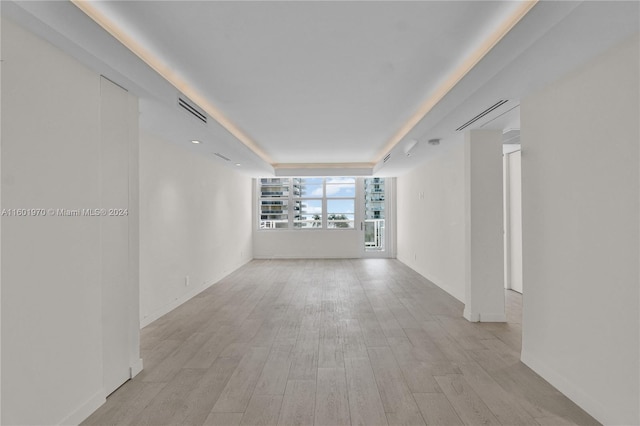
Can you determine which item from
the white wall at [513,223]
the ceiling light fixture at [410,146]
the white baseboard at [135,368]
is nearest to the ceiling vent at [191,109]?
Answer: the white baseboard at [135,368]

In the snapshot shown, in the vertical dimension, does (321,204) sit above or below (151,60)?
below

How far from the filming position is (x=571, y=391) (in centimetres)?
223

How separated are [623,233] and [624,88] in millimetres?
856

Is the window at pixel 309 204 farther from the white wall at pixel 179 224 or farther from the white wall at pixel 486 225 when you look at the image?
the white wall at pixel 486 225

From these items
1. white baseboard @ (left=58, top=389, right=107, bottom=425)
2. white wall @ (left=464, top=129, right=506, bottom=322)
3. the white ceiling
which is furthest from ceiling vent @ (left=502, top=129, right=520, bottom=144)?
white baseboard @ (left=58, top=389, right=107, bottom=425)

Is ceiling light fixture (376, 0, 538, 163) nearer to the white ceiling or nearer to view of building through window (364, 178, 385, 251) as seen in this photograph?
the white ceiling

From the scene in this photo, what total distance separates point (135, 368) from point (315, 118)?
11.0 feet

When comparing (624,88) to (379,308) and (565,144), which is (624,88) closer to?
(565,144)

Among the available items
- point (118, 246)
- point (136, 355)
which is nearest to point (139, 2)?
point (118, 246)

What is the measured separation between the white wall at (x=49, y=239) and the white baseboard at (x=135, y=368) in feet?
1.15

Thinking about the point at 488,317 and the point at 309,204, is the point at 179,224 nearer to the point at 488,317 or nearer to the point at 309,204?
the point at 488,317

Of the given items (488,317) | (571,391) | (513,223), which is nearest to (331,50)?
(571,391)

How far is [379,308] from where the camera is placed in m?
4.38

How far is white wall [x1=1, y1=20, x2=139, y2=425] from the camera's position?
1.60 meters
